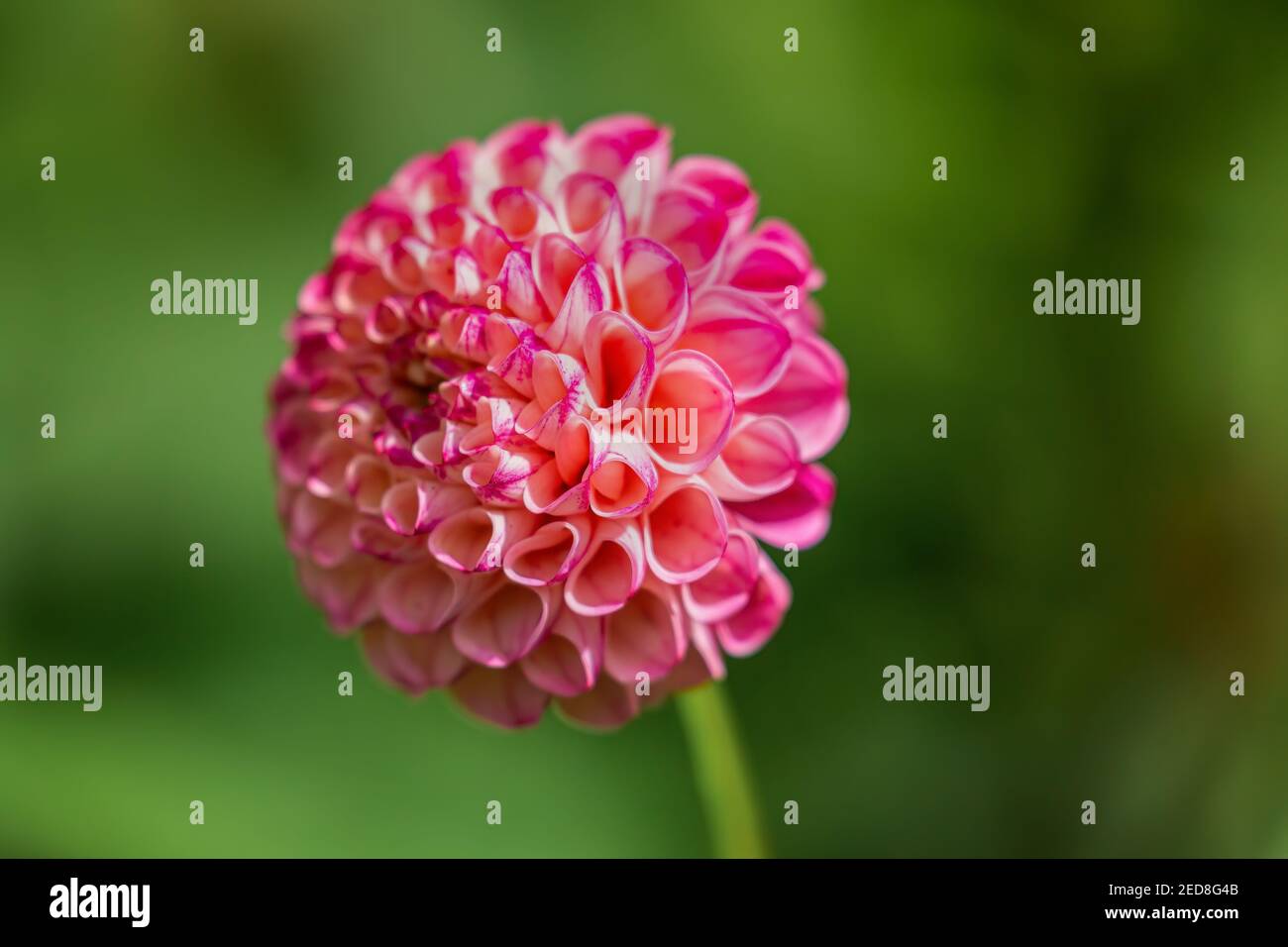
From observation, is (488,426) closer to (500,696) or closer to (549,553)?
(549,553)

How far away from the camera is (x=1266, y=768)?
203 centimetres

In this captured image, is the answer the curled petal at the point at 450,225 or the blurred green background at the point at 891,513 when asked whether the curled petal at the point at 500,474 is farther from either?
the blurred green background at the point at 891,513

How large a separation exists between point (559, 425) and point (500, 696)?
0.38 m

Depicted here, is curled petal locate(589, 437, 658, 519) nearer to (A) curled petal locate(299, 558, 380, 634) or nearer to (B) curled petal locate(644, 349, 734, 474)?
(B) curled petal locate(644, 349, 734, 474)

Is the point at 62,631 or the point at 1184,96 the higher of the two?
the point at 1184,96

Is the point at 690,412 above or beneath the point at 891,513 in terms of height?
above

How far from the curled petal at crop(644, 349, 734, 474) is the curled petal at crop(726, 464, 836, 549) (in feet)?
0.44

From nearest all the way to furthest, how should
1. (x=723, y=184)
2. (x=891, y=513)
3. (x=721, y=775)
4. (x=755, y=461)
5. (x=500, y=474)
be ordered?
(x=500, y=474) → (x=755, y=461) → (x=723, y=184) → (x=721, y=775) → (x=891, y=513)

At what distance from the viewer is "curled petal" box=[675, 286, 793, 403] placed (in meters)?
1.28

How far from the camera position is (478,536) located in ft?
4.30

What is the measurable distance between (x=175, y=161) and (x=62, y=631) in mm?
1040

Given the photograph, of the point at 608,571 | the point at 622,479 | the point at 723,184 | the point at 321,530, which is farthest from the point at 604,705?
the point at 723,184
